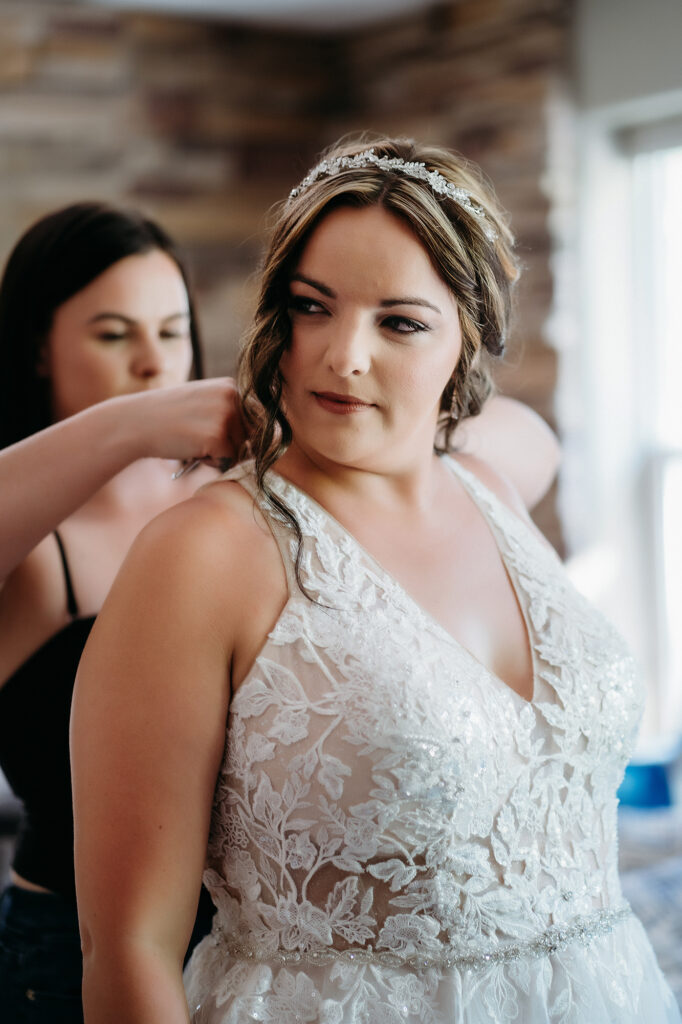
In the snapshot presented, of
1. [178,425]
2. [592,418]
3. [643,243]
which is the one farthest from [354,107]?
[178,425]

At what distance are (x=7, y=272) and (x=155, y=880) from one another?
1.02 metres

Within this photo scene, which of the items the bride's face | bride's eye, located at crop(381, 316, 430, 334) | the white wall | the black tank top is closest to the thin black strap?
the black tank top

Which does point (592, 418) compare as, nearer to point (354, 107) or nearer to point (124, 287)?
point (354, 107)

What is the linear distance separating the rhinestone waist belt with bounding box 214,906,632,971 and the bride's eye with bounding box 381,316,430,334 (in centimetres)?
71

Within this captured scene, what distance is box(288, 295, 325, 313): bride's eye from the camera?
1304 millimetres

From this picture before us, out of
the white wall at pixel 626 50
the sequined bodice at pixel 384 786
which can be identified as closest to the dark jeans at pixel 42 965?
the sequined bodice at pixel 384 786

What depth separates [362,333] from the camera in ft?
4.13

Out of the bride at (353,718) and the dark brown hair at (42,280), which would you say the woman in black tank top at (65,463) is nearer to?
the dark brown hair at (42,280)

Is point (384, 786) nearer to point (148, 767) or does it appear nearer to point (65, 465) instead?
point (148, 767)

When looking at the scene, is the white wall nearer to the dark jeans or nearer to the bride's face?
the bride's face

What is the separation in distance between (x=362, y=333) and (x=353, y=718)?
1.45ft

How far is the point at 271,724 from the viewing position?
1162mm

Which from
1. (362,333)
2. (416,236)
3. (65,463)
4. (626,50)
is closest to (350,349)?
(362,333)

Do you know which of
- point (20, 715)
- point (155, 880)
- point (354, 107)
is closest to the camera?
point (155, 880)
